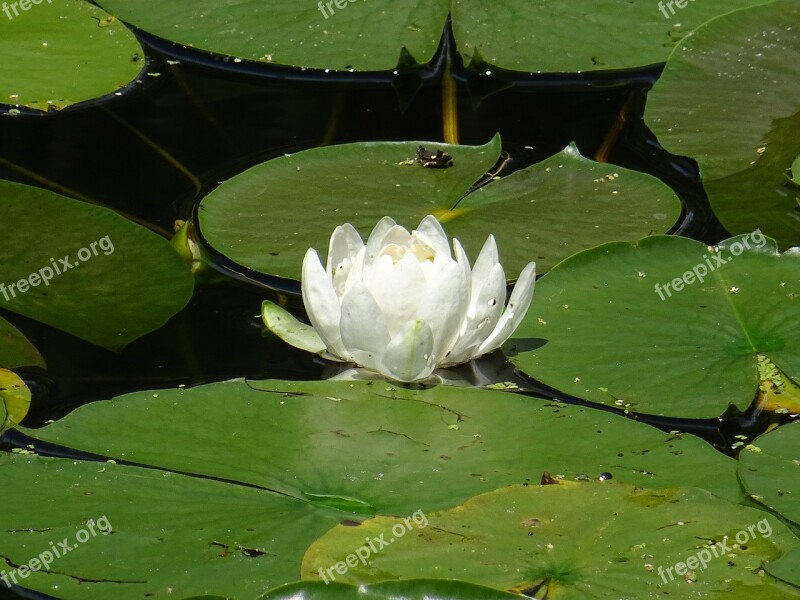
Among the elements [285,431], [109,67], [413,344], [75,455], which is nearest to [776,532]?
[413,344]

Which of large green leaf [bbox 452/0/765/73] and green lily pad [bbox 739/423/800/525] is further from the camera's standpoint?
large green leaf [bbox 452/0/765/73]

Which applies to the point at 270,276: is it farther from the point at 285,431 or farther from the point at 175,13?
the point at 175,13

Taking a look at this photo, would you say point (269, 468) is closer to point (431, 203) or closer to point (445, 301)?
point (445, 301)

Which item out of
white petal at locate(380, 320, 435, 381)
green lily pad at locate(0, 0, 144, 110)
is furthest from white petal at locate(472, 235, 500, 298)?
green lily pad at locate(0, 0, 144, 110)

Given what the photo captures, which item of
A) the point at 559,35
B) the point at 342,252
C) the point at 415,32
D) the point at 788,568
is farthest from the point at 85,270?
the point at 559,35

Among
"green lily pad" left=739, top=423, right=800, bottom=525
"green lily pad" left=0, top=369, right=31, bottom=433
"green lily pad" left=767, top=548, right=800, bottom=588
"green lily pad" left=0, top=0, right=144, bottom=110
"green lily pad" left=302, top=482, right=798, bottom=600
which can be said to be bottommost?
"green lily pad" left=739, top=423, right=800, bottom=525

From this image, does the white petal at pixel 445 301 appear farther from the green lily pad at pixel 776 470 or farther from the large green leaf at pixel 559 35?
the large green leaf at pixel 559 35

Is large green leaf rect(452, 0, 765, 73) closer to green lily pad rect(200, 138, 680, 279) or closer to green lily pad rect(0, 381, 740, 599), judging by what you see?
green lily pad rect(200, 138, 680, 279)
